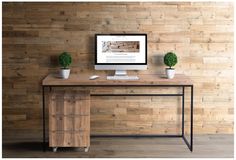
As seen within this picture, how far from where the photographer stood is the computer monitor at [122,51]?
14.5 feet

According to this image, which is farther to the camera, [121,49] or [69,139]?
[121,49]

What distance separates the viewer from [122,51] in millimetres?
4434

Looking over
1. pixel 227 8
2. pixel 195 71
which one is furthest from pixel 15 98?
pixel 227 8

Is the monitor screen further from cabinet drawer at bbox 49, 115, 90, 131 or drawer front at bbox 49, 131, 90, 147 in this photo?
drawer front at bbox 49, 131, 90, 147

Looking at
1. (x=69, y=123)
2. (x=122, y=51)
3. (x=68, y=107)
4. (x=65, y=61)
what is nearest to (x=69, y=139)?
(x=69, y=123)

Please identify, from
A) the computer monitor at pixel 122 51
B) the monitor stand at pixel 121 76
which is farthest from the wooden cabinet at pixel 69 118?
the computer monitor at pixel 122 51

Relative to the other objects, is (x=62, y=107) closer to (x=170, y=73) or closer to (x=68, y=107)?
(x=68, y=107)

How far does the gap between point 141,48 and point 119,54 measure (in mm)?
224

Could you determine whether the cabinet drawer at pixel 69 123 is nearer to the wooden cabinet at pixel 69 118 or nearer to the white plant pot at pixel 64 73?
the wooden cabinet at pixel 69 118

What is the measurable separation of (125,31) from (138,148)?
1.17 metres

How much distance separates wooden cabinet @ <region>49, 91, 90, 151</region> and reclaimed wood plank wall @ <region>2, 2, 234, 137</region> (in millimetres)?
645

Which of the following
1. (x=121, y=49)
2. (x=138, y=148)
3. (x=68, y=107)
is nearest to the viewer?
(x=68, y=107)

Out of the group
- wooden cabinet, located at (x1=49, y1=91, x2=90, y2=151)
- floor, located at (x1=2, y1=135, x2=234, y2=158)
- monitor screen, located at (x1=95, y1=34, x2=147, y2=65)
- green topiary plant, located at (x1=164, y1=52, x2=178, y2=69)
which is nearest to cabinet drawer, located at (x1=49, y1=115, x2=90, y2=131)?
wooden cabinet, located at (x1=49, y1=91, x2=90, y2=151)

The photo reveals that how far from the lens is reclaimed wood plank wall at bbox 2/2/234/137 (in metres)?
4.49
